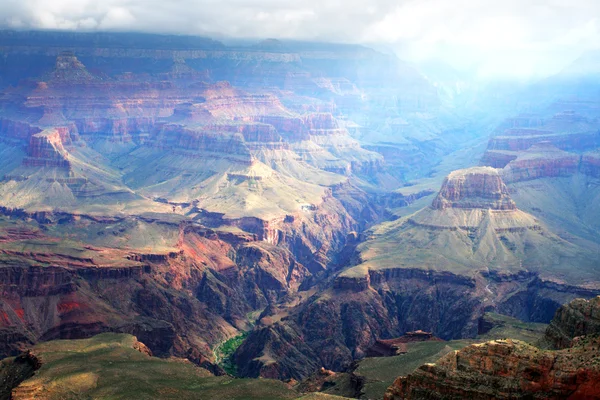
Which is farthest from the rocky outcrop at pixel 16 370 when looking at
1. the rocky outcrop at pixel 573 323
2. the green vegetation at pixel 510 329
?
the green vegetation at pixel 510 329

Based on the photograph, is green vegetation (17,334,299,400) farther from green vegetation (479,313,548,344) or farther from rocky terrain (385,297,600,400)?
rocky terrain (385,297,600,400)

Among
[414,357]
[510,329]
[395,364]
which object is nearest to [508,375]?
[395,364]

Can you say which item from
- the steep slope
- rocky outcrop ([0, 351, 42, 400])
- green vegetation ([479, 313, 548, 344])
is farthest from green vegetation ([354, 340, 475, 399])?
rocky outcrop ([0, 351, 42, 400])

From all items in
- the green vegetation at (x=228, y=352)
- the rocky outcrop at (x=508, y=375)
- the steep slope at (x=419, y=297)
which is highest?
the rocky outcrop at (x=508, y=375)

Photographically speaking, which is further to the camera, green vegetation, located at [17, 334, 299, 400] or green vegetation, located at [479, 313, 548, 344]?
green vegetation, located at [479, 313, 548, 344]

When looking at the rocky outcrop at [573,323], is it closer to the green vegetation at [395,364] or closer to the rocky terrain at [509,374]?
the rocky terrain at [509,374]

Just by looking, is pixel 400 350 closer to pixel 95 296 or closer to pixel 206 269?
pixel 95 296

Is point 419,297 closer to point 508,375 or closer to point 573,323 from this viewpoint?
point 573,323
